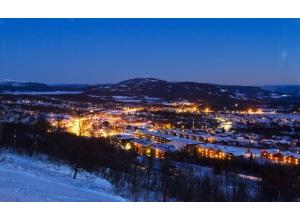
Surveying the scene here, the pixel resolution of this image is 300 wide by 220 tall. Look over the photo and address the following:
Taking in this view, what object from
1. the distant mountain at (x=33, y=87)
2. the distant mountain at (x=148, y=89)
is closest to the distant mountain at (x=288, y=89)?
the distant mountain at (x=148, y=89)

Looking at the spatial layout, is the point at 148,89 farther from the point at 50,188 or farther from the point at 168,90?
the point at 50,188

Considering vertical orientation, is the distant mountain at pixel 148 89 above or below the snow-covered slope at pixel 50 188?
above

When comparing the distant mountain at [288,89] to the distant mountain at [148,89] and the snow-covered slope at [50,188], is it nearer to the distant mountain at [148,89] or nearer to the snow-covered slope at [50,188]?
the distant mountain at [148,89]

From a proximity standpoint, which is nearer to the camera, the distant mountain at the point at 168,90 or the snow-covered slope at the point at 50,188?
the snow-covered slope at the point at 50,188

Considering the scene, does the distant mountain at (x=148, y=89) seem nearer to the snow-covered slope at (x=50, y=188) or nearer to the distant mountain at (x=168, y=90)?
the distant mountain at (x=168, y=90)

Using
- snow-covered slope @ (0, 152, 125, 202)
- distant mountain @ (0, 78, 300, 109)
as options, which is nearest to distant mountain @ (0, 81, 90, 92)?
distant mountain @ (0, 78, 300, 109)

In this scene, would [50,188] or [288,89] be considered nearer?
[50,188]

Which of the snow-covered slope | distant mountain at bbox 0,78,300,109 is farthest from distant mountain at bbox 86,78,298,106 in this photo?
the snow-covered slope

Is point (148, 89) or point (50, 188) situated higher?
point (148, 89)

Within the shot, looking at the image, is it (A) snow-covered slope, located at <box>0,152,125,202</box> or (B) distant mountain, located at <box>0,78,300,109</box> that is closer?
(A) snow-covered slope, located at <box>0,152,125,202</box>

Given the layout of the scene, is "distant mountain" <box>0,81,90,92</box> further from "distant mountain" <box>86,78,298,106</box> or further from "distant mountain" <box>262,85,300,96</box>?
"distant mountain" <box>262,85,300,96</box>

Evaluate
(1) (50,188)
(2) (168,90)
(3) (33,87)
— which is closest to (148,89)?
(2) (168,90)

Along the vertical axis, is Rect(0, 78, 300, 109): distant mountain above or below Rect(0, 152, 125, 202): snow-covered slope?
above
